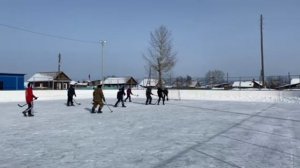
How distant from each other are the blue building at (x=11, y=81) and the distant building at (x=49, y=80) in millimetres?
16669

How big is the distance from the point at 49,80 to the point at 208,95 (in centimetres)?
4244

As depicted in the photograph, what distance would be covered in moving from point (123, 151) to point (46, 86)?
211 feet

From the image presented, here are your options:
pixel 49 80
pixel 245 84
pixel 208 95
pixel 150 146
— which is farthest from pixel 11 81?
pixel 150 146

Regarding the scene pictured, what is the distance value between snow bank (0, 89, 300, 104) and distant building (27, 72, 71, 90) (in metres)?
34.1

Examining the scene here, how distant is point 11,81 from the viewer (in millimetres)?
49469

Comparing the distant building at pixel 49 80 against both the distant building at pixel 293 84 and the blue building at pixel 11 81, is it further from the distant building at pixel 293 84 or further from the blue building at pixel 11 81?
the distant building at pixel 293 84

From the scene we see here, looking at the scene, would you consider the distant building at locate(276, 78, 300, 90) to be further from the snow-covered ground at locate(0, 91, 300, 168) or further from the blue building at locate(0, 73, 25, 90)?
the blue building at locate(0, 73, 25, 90)

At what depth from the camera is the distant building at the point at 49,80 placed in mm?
68125

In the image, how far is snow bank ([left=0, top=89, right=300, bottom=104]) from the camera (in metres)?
29.4

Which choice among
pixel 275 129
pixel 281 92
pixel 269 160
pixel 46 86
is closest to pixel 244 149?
pixel 269 160

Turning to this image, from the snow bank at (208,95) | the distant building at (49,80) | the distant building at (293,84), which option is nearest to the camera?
the snow bank at (208,95)

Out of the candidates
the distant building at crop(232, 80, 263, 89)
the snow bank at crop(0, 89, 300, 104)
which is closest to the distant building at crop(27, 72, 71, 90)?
the snow bank at crop(0, 89, 300, 104)

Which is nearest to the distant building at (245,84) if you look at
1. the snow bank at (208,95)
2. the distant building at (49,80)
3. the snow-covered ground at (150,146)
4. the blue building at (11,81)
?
the snow bank at (208,95)

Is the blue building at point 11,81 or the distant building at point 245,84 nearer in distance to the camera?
the distant building at point 245,84
